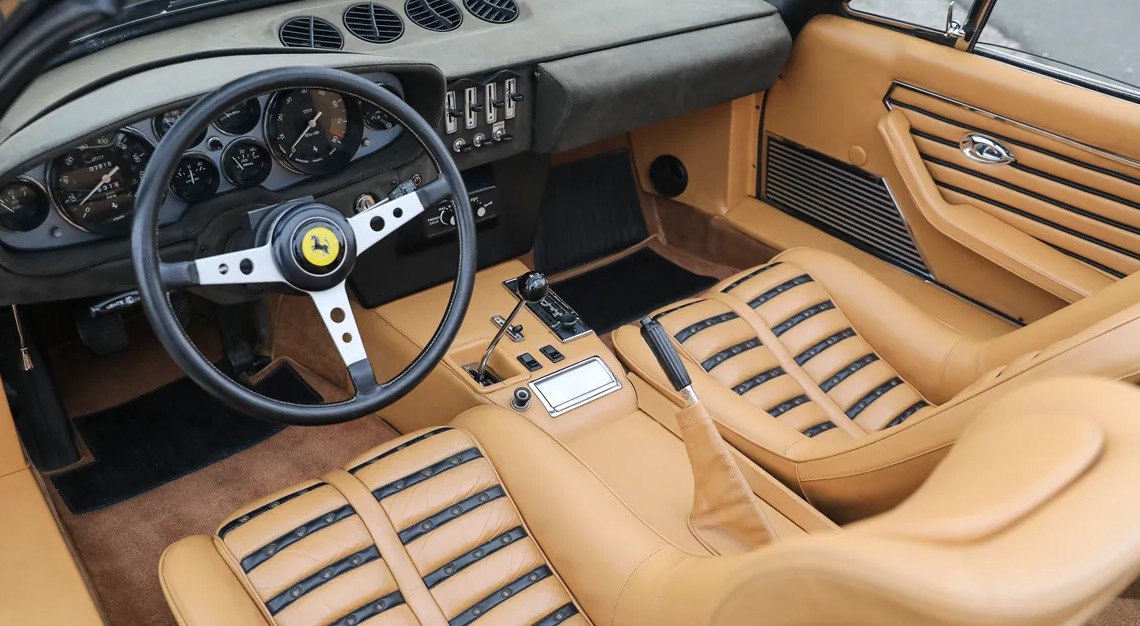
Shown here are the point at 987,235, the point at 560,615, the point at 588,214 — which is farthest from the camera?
the point at 588,214

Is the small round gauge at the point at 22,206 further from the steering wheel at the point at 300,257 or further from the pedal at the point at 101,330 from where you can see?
the pedal at the point at 101,330

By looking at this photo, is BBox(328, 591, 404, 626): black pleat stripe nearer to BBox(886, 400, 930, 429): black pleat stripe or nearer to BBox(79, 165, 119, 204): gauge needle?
BBox(79, 165, 119, 204): gauge needle

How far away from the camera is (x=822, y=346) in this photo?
2.08 m

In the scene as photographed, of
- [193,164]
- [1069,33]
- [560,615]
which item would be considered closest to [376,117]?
[193,164]

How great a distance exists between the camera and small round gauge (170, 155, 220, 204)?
160cm

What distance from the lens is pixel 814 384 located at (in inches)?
79.4

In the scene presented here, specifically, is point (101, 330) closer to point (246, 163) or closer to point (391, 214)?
point (246, 163)

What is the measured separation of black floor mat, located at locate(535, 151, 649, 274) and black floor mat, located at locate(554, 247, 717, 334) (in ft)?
0.24

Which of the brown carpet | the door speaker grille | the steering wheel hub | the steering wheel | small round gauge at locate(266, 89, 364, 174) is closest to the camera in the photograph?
the steering wheel

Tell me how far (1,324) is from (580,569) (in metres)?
1.45

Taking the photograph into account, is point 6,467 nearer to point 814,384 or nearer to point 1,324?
point 1,324

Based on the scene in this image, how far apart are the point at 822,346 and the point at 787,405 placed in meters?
0.21

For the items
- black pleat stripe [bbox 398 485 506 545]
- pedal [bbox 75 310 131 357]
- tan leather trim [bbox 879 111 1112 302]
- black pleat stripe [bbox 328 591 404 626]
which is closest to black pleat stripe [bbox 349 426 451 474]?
black pleat stripe [bbox 398 485 506 545]

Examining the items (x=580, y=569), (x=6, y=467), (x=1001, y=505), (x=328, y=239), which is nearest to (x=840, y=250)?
(x=580, y=569)
